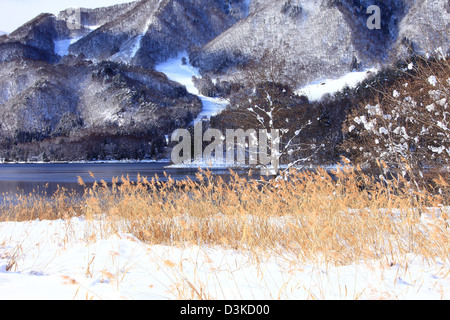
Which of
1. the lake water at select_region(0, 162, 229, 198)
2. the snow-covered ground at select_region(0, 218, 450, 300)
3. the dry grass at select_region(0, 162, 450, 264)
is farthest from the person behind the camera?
the lake water at select_region(0, 162, 229, 198)

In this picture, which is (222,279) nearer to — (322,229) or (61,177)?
(322,229)

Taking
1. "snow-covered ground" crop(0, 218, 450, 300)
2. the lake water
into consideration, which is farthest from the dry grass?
the lake water

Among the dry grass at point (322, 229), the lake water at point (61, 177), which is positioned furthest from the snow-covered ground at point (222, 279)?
the lake water at point (61, 177)

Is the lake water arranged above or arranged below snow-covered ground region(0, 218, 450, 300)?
above

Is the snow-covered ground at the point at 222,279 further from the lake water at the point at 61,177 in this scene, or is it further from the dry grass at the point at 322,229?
the lake water at the point at 61,177

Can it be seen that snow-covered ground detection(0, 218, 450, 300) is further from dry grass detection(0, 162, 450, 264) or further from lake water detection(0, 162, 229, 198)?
lake water detection(0, 162, 229, 198)

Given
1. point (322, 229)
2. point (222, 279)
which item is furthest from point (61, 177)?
point (222, 279)

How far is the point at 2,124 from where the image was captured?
188750 mm

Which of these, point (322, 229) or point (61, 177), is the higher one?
point (61, 177)

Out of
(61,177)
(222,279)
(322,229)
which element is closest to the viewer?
(222,279)

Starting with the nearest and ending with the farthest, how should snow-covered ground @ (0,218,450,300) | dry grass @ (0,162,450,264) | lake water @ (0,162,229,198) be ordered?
snow-covered ground @ (0,218,450,300)
dry grass @ (0,162,450,264)
lake water @ (0,162,229,198)
